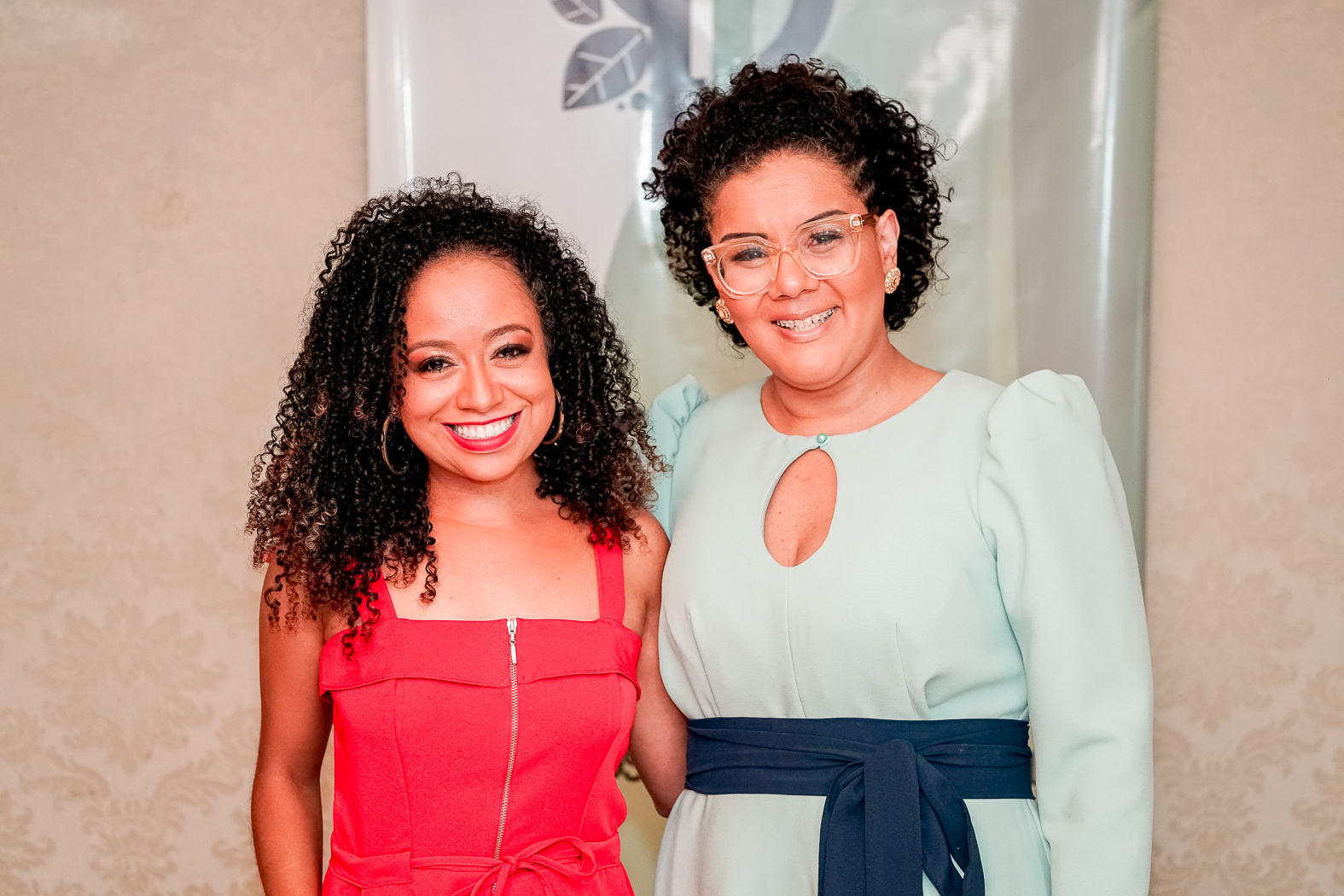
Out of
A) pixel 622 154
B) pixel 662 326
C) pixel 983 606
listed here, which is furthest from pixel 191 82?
pixel 983 606

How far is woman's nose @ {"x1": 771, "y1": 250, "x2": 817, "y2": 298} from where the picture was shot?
1.79 m

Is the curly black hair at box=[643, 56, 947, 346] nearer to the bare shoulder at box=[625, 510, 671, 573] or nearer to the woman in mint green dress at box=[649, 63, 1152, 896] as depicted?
the woman in mint green dress at box=[649, 63, 1152, 896]

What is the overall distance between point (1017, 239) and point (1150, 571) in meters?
0.84

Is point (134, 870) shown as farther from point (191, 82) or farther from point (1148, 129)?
point (1148, 129)

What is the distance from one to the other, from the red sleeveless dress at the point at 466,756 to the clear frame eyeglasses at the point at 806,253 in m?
0.61

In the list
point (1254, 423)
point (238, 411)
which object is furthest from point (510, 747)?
point (1254, 423)

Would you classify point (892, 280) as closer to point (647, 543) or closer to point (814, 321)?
point (814, 321)

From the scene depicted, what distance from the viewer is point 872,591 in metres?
1.69

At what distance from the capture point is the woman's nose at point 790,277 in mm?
1787

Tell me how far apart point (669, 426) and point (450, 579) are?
1.83 ft

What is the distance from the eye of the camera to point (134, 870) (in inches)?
109

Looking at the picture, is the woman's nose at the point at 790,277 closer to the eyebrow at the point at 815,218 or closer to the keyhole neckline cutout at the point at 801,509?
the eyebrow at the point at 815,218

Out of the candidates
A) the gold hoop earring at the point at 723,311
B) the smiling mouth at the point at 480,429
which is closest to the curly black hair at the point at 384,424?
the smiling mouth at the point at 480,429

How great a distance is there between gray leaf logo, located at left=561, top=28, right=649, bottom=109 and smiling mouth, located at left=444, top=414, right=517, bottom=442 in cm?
117
